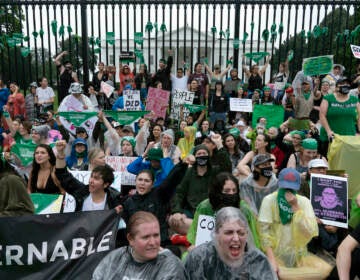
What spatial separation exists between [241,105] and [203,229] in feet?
20.5

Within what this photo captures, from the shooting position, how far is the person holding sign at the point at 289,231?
3.46m

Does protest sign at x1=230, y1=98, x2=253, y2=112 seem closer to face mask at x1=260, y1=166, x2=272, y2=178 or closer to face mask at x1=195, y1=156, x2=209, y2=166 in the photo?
face mask at x1=195, y1=156, x2=209, y2=166

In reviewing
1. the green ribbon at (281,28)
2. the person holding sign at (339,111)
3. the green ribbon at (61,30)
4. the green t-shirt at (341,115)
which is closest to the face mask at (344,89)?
the person holding sign at (339,111)

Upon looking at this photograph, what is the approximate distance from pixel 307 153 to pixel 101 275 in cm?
340

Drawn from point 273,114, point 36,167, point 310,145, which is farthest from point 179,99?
point 36,167

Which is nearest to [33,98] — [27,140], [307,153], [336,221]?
[27,140]

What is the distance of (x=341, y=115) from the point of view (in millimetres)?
6070

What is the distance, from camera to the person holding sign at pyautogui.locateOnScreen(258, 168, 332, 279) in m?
3.46

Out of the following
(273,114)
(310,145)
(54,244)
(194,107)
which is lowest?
(54,244)

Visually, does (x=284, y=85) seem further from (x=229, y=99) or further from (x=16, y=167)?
(x=16, y=167)

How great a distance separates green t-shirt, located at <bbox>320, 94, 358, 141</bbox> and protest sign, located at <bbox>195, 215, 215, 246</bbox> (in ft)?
11.3

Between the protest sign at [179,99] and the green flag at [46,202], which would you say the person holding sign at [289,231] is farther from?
the protest sign at [179,99]

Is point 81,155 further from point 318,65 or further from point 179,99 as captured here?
point 318,65

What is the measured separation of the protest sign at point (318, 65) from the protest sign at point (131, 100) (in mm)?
3699
